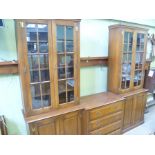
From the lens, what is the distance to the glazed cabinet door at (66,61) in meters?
1.71

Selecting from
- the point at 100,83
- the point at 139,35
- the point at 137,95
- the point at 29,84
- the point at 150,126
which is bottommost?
the point at 150,126

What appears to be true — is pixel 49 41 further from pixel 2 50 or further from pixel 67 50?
pixel 2 50

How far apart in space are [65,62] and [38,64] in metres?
0.36

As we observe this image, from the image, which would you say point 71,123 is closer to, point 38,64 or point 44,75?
point 44,75

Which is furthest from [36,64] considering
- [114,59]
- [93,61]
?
[114,59]

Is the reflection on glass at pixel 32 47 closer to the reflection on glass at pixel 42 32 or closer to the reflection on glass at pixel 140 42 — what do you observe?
the reflection on glass at pixel 42 32

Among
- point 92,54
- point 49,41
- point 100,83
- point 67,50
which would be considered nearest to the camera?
point 49,41

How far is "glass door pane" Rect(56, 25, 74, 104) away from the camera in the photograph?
68.0 inches

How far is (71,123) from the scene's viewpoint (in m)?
1.94
